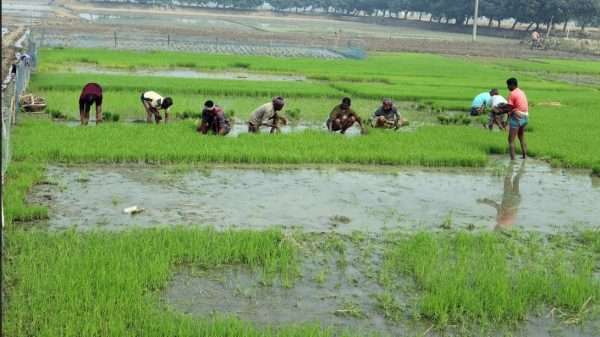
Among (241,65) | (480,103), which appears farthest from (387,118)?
(241,65)

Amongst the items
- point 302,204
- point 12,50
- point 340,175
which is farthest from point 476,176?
point 12,50

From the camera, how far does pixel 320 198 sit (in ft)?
27.1

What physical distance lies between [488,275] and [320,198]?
3.06 meters

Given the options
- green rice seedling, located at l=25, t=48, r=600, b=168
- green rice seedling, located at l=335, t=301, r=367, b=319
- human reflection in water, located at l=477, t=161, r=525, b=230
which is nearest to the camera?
green rice seedling, located at l=335, t=301, r=367, b=319

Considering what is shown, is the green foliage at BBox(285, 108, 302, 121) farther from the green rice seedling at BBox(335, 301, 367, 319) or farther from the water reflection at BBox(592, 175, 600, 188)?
the green rice seedling at BBox(335, 301, 367, 319)

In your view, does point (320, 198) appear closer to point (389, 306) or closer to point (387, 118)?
point (389, 306)

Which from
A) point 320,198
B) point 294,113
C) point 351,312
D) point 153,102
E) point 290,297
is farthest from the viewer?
point 294,113

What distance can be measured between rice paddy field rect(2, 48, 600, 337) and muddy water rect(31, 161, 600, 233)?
0.05 metres

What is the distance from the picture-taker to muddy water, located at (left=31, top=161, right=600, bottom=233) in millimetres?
7215

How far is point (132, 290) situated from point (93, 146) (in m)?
5.54

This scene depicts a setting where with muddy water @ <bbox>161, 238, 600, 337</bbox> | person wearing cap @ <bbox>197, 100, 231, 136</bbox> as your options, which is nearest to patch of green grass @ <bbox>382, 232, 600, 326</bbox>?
muddy water @ <bbox>161, 238, 600, 337</bbox>

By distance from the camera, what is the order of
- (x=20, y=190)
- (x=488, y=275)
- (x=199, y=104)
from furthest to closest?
(x=199, y=104)
(x=20, y=190)
(x=488, y=275)

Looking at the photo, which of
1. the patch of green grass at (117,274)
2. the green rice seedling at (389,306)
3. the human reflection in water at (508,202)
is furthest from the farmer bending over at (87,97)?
the green rice seedling at (389,306)

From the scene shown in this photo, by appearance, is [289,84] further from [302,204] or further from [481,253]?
[481,253]
